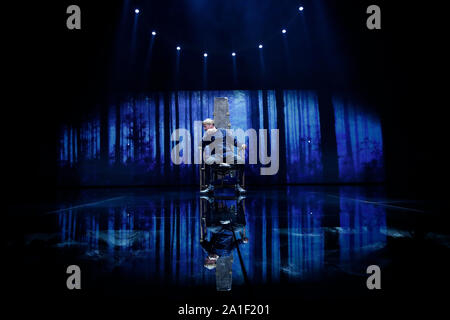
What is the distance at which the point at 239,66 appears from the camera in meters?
6.49

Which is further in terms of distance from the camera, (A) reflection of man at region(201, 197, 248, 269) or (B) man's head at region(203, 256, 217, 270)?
(A) reflection of man at region(201, 197, 248, 269)

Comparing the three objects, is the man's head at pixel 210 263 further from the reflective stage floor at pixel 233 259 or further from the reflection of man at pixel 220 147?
the reflection of man at pixel 220 147

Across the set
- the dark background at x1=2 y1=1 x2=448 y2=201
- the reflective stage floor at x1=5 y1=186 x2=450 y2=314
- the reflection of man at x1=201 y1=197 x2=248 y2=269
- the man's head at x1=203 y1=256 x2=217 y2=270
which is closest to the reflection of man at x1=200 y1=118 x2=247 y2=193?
the reflection of man at x1=201 y1=197 x2=248 y2=269

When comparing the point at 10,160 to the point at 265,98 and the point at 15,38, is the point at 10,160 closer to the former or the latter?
the point at 15,38

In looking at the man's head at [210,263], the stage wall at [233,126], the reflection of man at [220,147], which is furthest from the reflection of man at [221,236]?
the stage wall at [233,126]

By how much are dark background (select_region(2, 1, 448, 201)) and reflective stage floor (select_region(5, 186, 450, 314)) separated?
16.4 ft

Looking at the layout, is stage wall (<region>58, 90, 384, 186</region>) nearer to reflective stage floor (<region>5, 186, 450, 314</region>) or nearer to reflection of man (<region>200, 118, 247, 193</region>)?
reflection of man (<region>200, 118, 247, 193</region>)

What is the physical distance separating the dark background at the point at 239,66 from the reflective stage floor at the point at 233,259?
4.99 meters

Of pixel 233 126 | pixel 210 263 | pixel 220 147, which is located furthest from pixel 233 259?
pixel 233 126

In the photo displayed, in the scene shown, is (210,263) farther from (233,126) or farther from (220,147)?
(233,126)

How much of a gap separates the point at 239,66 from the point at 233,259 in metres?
6.18

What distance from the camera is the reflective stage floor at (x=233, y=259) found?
0.69 m

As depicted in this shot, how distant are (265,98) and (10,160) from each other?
633 centimetres

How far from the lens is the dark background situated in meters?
5.34
